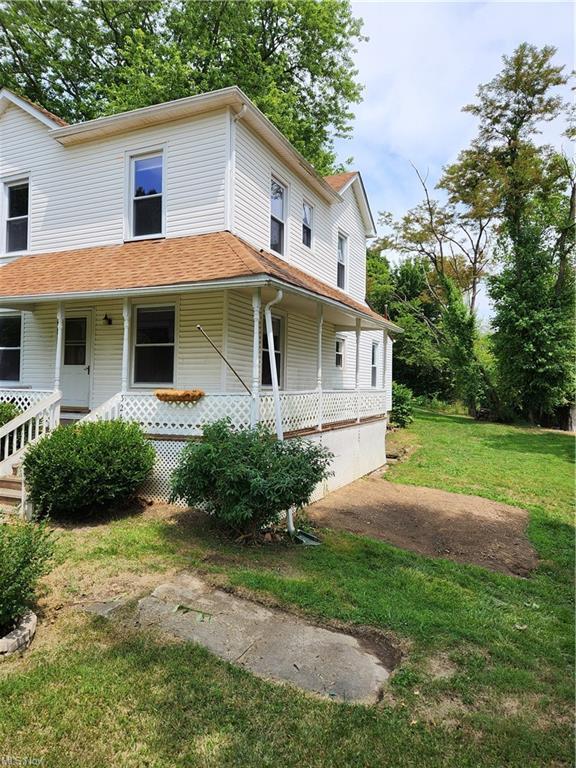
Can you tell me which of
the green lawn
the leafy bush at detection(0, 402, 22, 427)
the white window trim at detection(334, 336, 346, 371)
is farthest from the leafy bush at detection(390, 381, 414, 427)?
the leafy bush at detection(0, 402, 22, 427)

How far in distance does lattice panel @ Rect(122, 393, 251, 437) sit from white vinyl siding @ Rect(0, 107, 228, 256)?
386 centimetres

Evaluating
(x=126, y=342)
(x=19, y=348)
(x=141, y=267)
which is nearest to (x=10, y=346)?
(x=19, y=348)

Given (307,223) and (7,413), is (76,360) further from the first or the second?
(307,223)

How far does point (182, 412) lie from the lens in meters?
8.11

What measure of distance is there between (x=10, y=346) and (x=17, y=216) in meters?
3.43

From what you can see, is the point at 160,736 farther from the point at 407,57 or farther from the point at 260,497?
the point at 407,57

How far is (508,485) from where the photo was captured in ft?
39.0

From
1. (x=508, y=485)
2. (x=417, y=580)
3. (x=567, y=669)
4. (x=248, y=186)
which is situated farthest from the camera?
(x=508, y=485)

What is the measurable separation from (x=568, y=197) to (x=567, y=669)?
91.0ft

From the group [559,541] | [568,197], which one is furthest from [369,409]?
[568,197]

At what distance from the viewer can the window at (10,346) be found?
1132 cm

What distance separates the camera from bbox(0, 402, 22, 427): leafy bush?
846 cm

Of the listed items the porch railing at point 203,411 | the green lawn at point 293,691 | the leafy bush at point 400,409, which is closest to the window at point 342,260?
the porch railing at point 203,411

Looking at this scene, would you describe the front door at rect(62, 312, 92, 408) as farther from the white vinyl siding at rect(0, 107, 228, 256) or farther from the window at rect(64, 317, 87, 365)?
the white vinyl siding at rect(0, 107, 228, 256)
